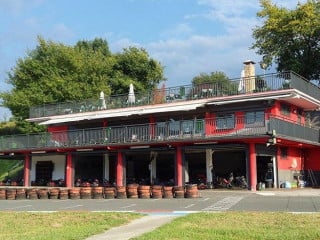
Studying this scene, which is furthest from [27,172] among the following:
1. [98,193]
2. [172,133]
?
[98,193]

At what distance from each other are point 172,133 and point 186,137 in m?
1.26

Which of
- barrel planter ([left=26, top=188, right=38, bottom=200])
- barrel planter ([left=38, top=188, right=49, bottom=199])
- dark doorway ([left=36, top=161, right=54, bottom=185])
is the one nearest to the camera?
barrel planter ([left=38, top=188, right=49, bottom=199])

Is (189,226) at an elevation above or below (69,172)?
below

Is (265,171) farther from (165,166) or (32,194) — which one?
(32,194)

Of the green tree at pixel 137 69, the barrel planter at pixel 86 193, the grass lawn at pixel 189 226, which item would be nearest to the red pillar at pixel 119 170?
the barrel planter at pixel 86 193

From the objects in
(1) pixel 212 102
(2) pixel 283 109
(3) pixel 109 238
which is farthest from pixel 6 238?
(2) pixel 283 109

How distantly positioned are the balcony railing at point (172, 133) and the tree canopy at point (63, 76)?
13385mm

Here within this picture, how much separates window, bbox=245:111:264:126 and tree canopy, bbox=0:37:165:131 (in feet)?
82.6

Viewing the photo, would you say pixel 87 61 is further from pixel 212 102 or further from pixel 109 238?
pixel 109 238

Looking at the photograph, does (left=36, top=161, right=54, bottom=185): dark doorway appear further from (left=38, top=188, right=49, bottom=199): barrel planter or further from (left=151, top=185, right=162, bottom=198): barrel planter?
(left=151, top=185, right=162, bottom=198): barrel planter

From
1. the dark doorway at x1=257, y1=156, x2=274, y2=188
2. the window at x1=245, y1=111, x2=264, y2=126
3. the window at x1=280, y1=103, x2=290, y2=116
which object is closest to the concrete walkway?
the window at x1=245, y1=111, x2=264, y2=126

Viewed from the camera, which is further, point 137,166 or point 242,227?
point 137,166

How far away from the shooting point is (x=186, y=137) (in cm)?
3123

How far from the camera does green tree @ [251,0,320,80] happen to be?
146 feet
